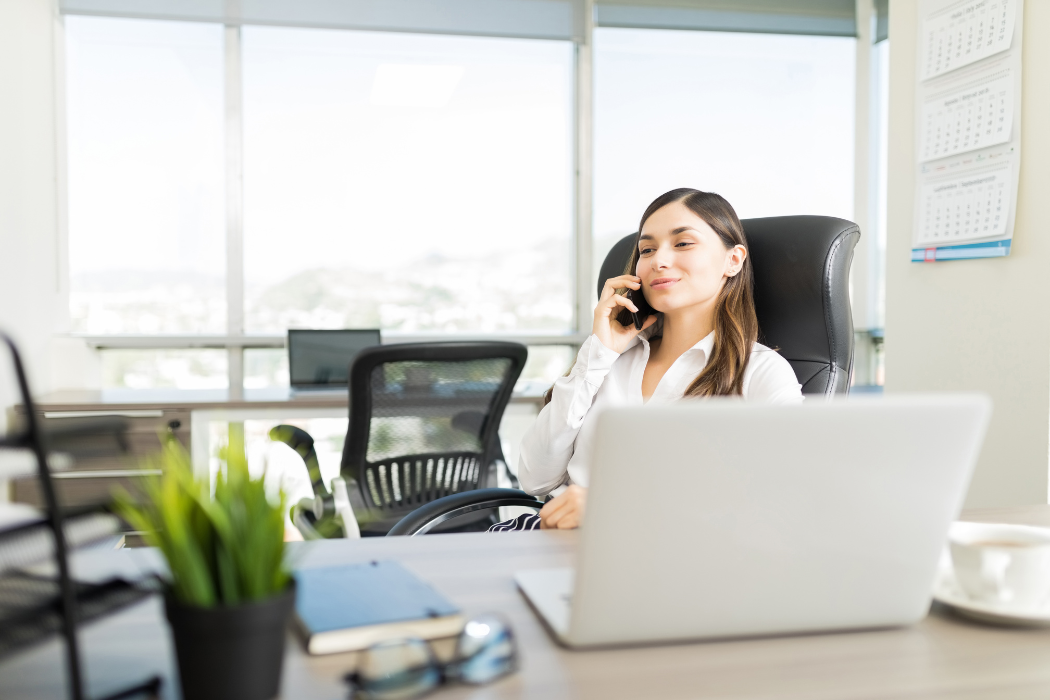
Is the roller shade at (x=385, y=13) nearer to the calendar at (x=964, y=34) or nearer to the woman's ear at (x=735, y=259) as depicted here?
the calendar at (x=964, y=34)

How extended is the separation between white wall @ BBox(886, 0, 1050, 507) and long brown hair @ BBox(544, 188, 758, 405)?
1.04m

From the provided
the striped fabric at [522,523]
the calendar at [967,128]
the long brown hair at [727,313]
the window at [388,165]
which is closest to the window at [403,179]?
the window at [388,165]

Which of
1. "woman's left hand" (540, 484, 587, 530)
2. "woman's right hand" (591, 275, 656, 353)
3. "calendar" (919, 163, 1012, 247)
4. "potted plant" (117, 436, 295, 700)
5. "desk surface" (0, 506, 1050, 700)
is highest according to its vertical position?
"calendar" (919, 163, 1012, 247)

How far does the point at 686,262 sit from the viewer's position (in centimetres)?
166

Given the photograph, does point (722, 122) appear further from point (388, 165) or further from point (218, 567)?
point (218, 567)

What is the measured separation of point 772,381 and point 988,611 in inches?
31.2

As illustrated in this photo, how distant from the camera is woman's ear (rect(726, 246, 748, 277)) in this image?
166 centimetres

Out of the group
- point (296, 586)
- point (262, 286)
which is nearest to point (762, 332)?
point (296, 586)

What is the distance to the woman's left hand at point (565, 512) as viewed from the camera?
1.24 metres

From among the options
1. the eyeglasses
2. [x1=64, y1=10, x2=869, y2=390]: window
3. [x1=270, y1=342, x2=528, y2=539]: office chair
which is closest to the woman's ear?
[x1=270, y1=342, x2=528, y2=539]: office chair

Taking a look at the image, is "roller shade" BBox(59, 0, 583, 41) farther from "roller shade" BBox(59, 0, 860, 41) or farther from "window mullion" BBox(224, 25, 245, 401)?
"window mullion" BBox(224, 25, 245, 401)

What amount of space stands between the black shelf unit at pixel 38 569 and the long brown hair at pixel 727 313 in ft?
4.07

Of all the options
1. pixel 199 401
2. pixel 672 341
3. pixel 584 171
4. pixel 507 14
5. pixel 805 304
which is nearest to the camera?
pixel 805 304

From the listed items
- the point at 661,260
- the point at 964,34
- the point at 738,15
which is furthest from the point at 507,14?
the point at 661,260
